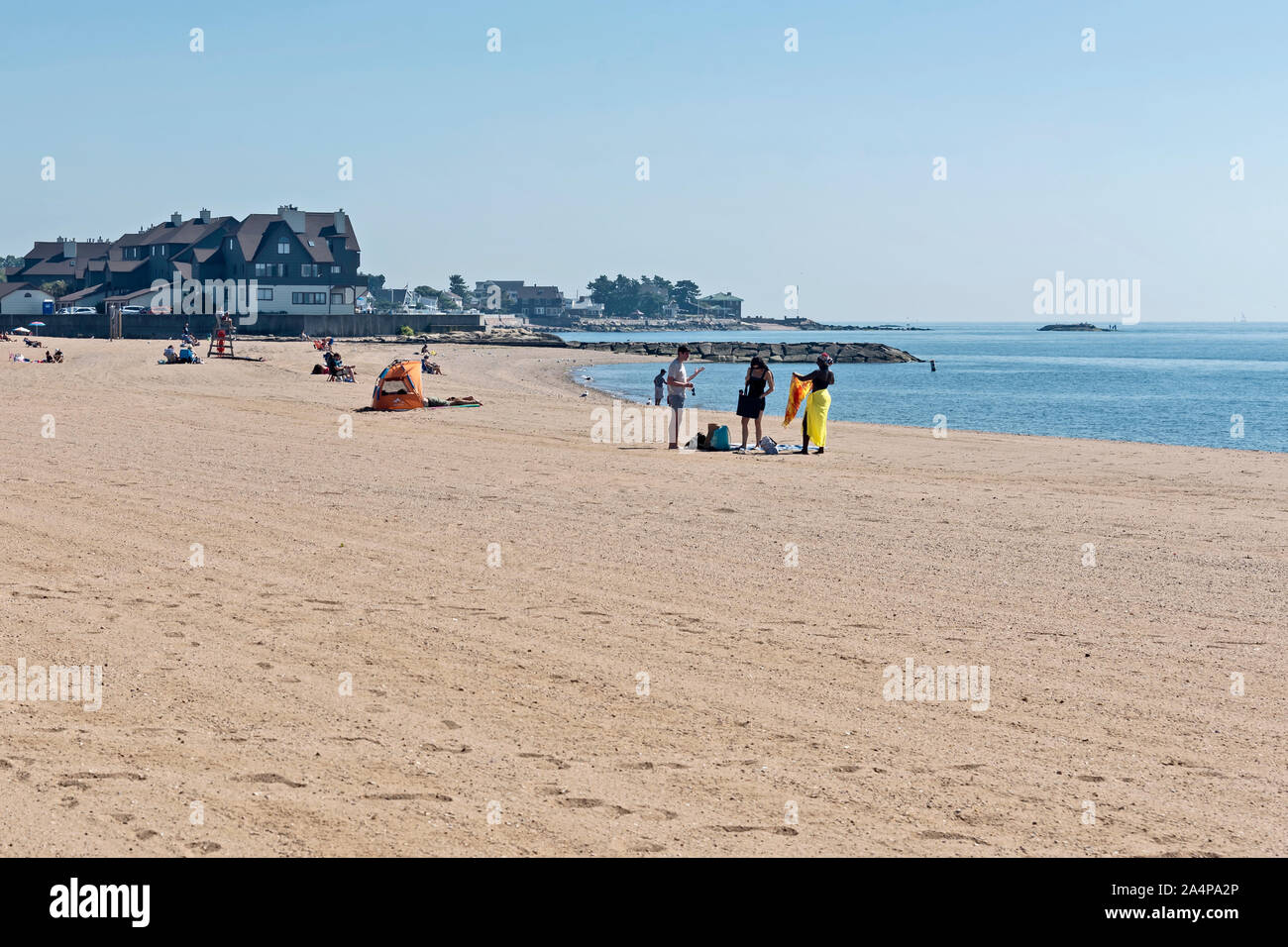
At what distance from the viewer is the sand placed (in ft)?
19.1

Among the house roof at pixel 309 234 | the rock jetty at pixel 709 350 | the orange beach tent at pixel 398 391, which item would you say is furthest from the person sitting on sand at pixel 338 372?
the house roof at pixel 309 234

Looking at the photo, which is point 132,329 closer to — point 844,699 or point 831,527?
point 831,527

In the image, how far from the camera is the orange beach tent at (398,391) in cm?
2872

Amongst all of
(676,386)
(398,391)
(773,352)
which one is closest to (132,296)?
(773,352)

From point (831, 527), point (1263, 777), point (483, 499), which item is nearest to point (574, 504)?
point (483, 499)

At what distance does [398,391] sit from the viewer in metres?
28.8

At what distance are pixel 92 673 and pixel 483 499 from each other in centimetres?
799

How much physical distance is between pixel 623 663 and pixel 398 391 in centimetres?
2140

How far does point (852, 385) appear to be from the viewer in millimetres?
73312

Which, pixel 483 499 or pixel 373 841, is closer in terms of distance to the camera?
pixel 373 841

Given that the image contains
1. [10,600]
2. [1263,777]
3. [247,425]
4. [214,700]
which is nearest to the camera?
[1263,777]

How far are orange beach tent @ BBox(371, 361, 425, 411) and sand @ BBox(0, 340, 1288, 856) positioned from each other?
10.8m

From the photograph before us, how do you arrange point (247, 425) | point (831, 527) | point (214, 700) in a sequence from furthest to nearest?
1. point (247, 425)
2. point (831, 527)
3. point (214, 700)
